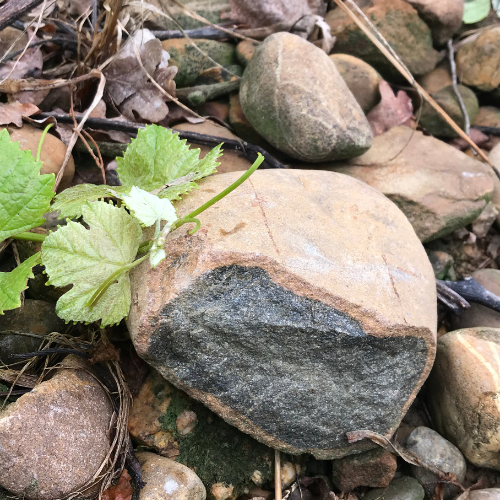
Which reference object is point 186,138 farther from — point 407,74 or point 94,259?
point 407,74

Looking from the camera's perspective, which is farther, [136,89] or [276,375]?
[136,89]

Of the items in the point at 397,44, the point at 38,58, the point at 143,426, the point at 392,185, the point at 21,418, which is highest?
the point at 38,58

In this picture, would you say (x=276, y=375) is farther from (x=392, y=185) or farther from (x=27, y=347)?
(x=392, y=185)

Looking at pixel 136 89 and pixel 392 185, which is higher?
pixel 136 89

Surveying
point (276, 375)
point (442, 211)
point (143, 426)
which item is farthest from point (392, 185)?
point (143, 426)

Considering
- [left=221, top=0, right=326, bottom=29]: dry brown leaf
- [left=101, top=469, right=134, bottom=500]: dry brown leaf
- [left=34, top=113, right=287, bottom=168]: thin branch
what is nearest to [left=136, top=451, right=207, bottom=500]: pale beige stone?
[left=101, top=469, right=134, bottom=500]: dry brown leaf

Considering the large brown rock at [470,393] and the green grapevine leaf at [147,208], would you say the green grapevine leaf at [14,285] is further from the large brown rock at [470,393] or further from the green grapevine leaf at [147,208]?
the large brown rock at [470,393]

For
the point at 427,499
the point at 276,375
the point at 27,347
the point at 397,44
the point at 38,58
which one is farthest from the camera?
the point at 397,44
